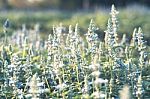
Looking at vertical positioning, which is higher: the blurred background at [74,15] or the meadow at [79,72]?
the blurred background at [74,15]

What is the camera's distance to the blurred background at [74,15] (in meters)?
24.1

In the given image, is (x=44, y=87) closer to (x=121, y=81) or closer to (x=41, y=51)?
(x=121, y=81)

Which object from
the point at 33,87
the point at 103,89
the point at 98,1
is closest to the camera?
the point at 33,87

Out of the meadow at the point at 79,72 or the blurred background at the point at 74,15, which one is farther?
the blurred background at the point at 74,15

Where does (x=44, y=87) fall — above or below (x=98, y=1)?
below

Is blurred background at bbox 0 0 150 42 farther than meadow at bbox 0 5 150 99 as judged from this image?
Yes

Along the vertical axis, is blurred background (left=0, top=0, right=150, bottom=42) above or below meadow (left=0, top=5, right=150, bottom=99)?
above

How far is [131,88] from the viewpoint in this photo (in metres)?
9.14

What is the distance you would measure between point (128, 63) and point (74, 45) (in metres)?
0.89

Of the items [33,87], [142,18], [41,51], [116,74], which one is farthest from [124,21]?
[33,87]

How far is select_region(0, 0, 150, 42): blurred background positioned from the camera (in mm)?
24147

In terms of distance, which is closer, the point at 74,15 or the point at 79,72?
the point at 79,72

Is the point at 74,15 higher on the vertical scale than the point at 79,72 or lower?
higher

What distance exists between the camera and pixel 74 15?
29.4 metres
